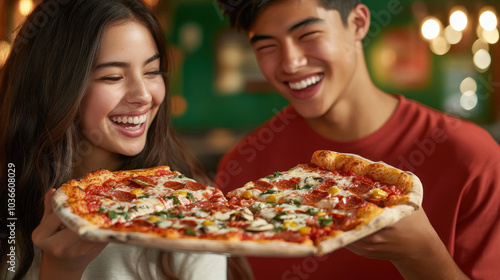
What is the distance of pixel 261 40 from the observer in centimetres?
259

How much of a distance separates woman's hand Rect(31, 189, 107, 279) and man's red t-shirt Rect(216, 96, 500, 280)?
1.08m

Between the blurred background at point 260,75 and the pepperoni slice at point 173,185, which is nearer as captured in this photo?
the pepperoni slice at point 173,185

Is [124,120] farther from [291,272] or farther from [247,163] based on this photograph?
[291,272]

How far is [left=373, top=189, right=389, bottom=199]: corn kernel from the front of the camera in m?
1.94

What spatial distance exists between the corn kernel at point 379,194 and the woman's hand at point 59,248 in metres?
1.03

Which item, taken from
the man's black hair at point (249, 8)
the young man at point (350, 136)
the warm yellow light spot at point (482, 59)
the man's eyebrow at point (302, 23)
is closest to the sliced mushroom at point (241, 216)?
the young man at point (350, 136)

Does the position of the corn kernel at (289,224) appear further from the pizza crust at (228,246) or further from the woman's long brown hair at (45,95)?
the woman's long brown hair at (45,95)

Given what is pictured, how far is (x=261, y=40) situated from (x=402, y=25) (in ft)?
22.8

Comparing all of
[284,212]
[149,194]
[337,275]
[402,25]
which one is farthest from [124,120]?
[402,25]

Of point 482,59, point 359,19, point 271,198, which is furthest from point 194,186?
point 482,59

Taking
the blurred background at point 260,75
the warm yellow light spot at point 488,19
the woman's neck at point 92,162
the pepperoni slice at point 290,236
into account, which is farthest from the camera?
the blurred background at point 260,75

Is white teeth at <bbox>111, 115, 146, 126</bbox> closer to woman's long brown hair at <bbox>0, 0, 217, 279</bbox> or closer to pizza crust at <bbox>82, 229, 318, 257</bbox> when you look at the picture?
woman's long brown hair at <bbox>0, 0, 217, 279</bbox>

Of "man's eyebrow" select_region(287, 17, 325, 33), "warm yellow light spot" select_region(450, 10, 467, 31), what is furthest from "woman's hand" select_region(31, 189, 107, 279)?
"warm yellow light spot" select_region(450, 10, 467, 31)

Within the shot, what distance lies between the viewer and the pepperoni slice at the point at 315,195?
2037mm
